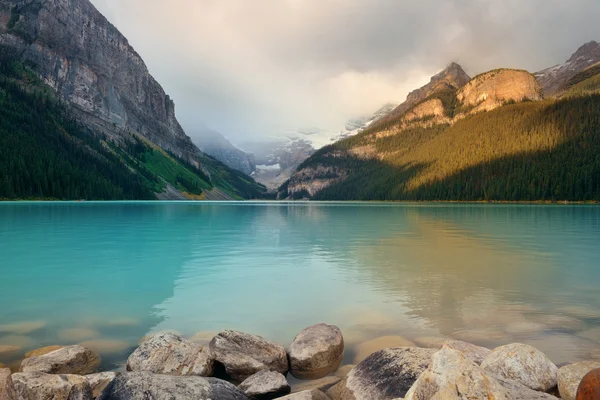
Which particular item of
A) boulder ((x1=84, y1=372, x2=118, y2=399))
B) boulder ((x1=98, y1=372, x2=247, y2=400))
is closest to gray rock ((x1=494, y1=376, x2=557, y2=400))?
boulder ((x1=98, y1=372, x2=247, y2=400))

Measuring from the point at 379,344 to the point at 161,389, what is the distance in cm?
765

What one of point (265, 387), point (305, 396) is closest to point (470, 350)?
point (305, 396)

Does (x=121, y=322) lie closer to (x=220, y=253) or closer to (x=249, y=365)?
(x=249, y=365)

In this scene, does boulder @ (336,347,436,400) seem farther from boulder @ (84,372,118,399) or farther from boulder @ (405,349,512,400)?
boulder @ (84,372,118,399)

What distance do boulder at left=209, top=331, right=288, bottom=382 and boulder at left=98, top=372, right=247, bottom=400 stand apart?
238 centimetres

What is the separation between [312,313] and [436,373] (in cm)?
1150

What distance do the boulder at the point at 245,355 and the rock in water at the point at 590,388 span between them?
7.06 meters

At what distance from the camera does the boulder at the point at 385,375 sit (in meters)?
8.64

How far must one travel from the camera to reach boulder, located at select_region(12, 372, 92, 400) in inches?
301

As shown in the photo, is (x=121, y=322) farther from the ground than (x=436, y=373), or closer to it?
closer to it

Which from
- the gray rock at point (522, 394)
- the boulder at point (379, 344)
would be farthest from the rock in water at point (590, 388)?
the boulder at point (379, 344)

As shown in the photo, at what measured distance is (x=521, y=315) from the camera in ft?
52.4

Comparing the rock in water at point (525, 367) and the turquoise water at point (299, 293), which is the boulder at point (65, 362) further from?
the rock in water at point (525, 367)

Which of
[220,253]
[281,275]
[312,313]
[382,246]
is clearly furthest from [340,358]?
[382,246]
